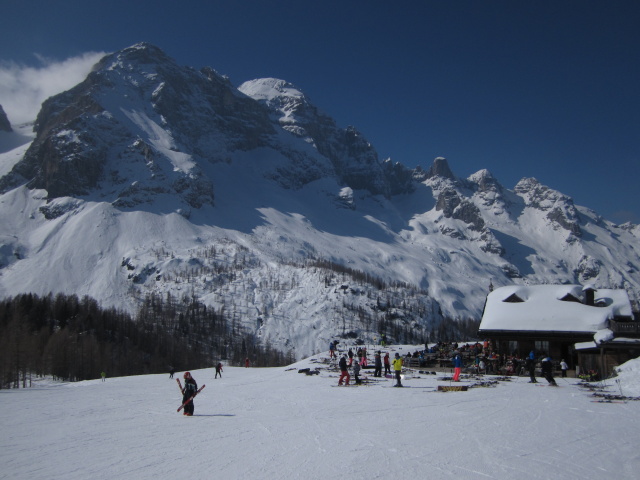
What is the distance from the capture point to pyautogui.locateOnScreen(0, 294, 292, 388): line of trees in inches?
2768

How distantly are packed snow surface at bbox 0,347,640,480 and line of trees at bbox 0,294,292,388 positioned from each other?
146 feet

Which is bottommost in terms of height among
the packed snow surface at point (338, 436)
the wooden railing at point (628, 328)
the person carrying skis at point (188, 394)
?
the packed snow surface at point (338, 436)

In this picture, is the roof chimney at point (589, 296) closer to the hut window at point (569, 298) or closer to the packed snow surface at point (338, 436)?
the hut window at point (569, 298)

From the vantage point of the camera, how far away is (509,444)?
42.3ft

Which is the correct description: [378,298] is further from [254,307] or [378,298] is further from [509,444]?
[509,444]

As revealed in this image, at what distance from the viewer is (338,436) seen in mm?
14328

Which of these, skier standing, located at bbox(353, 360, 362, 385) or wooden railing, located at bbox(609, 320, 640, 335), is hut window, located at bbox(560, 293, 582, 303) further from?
skier standing, located at bbox(353, 360, 362, 385)

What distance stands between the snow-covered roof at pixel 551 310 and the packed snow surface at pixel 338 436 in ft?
60.0

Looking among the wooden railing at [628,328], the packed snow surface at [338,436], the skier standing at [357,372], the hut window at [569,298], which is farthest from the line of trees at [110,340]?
the wooden railing at [628,328]

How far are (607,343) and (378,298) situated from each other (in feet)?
493

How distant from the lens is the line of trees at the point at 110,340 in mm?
70312

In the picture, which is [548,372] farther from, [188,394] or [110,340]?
[110,340]

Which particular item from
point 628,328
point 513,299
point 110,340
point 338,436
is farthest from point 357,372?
point 110,340

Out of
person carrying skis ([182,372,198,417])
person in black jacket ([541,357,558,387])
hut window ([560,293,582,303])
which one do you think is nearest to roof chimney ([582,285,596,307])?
hut window ([560,293,582,303])
